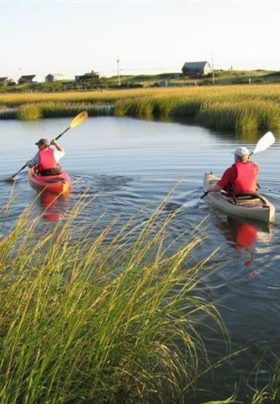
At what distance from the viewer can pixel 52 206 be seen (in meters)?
11.7

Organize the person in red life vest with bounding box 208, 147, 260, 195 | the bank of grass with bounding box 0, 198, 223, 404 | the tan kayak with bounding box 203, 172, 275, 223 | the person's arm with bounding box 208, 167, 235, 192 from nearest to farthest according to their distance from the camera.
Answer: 1. the bank of grass with bounding box 0, 198, 223, 404
2. the tan kayak with bounding box 203, 172, 275, 223
3. the person in red life vest with bounding box 208, 147, 260, 195
4. the person's arm with bounding box 208, 167, 235, 192

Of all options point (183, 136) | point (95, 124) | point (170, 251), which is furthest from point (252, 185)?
point (95, 124)

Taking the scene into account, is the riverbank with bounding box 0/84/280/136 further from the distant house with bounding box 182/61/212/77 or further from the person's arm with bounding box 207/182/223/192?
the distant house with bounding box 182/61/212/77

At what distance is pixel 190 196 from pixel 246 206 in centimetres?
253

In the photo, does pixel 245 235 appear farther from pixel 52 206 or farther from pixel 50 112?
pixel 50 112

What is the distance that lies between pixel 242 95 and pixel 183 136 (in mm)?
9869

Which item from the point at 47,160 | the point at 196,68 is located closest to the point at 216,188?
the point at 47,160

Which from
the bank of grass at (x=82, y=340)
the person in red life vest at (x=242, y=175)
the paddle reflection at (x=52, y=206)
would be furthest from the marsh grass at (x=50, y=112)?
the bank of grass at (x=82, y=340)

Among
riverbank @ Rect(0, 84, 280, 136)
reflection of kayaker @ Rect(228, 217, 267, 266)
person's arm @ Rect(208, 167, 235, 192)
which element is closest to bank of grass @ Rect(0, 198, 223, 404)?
reflection of kayaker @ Rect(228, 217, 267, 266)

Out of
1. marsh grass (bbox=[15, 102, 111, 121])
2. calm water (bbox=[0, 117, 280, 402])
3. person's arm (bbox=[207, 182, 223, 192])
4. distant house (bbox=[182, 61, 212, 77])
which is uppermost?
person's arm (bbox=[207, 182, 223, 192])

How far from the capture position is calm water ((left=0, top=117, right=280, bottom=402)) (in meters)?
5.44

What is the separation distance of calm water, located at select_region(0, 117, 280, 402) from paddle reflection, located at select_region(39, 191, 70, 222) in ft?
0.08

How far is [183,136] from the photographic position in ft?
78.5

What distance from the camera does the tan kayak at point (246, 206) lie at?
938cm
